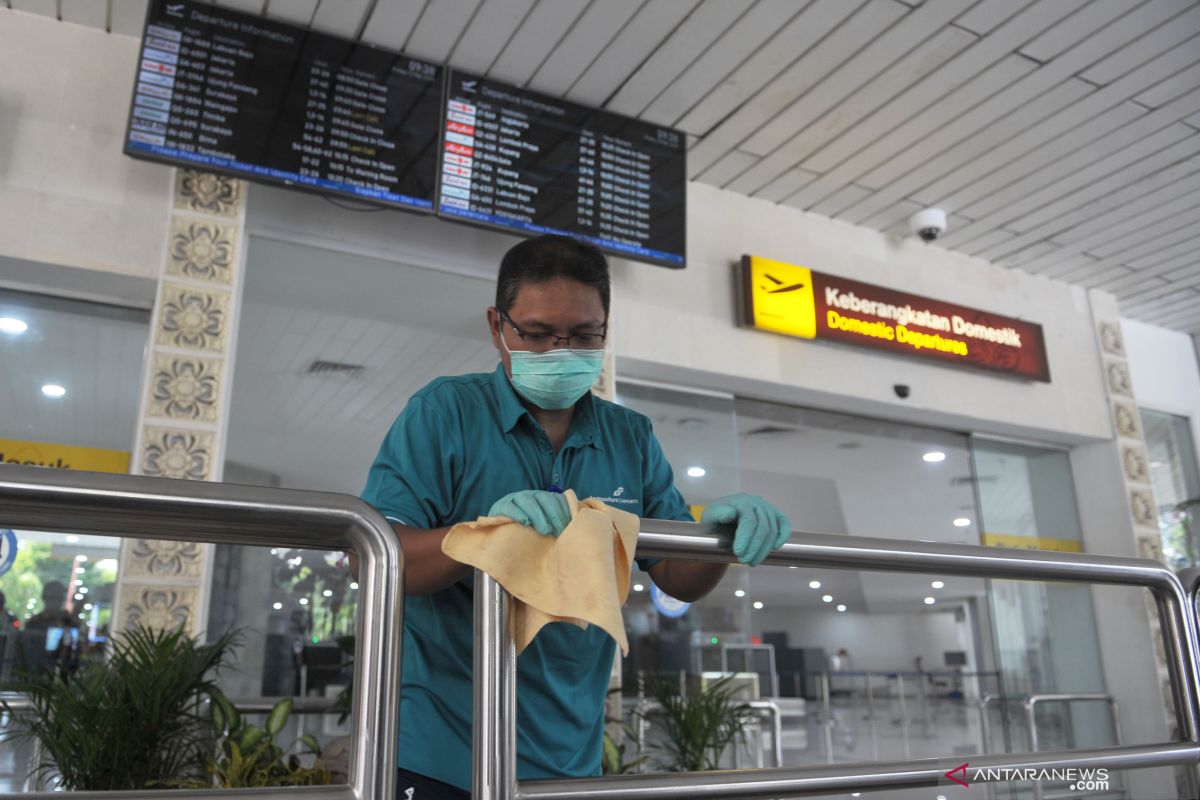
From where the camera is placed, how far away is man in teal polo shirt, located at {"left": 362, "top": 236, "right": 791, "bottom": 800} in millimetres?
1396

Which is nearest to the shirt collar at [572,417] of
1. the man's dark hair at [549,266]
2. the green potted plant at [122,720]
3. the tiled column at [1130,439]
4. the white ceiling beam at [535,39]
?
the man's dark hair at [549,266]

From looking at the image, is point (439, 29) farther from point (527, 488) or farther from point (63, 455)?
point (527, 488)

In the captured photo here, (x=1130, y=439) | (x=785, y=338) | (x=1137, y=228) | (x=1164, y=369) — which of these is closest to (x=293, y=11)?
(x=785, y=338)

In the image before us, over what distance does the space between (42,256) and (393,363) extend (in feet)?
5.12

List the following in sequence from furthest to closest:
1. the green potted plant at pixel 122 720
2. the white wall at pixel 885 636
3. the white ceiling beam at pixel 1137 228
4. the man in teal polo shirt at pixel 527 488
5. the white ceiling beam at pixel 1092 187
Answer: the white wall at pixel 885 636 → the white ceiling beam at pixel 1137 228 → the white ceiling beam at pixel 1092 187 → the green potted plant at pixel 122 720 → the man in teal polo shirt at pixel 527 488

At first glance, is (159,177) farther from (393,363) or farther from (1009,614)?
(1009,614)

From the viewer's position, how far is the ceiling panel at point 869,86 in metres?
4.02

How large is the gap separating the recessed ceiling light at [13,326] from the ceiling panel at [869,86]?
3.40 feet

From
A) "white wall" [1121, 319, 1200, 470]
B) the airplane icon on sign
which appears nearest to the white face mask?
the airplane icon on sign

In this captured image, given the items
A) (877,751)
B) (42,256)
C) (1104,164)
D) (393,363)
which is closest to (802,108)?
(1104,164)

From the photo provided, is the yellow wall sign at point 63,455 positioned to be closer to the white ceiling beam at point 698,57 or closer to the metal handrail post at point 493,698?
the white ceiling beam at point 698,57

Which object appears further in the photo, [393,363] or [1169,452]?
[1169,452]

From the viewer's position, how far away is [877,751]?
8.11m

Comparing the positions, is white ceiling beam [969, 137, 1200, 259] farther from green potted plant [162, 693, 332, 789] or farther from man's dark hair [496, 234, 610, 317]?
green potted plant [162, 693, 332, 789]
